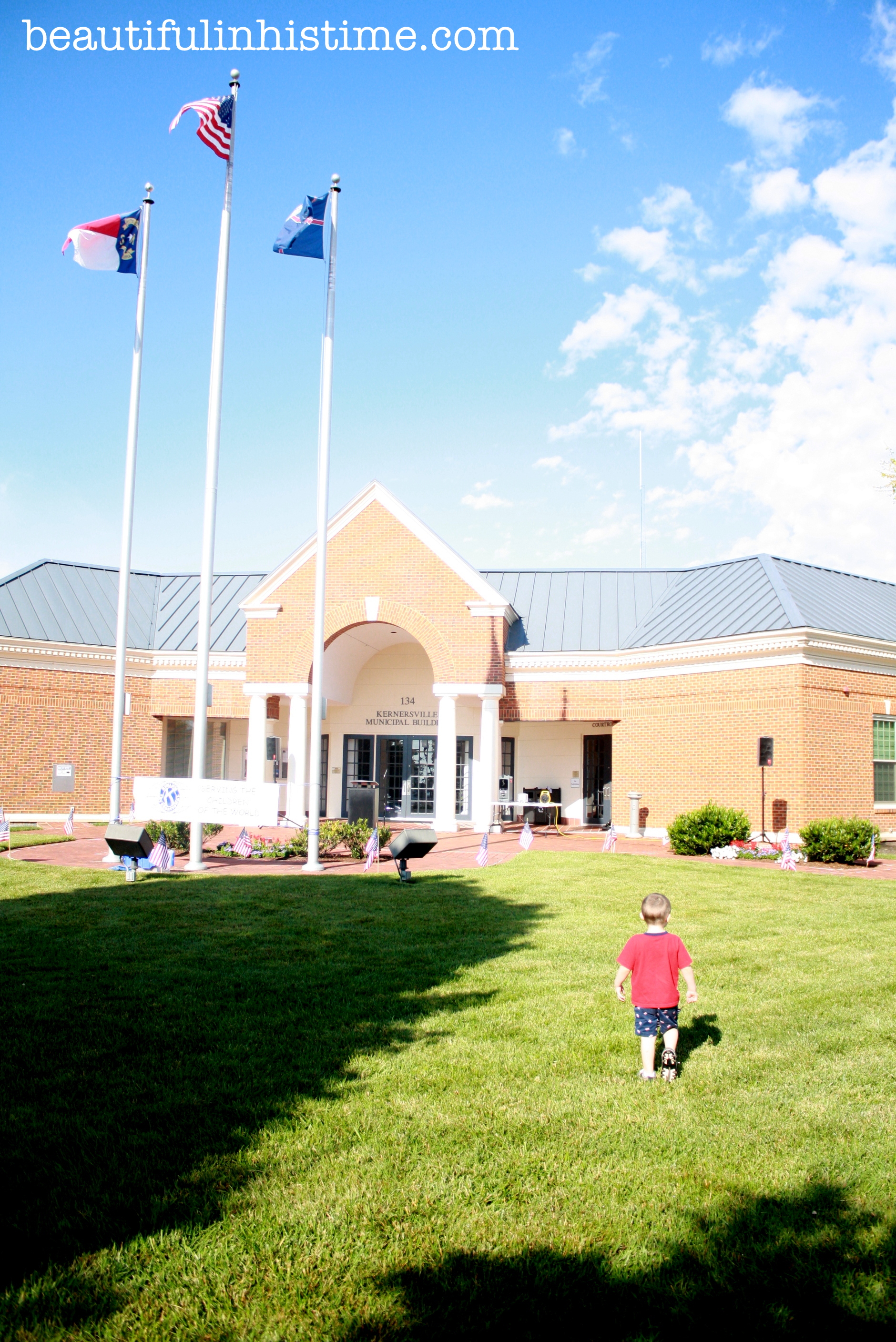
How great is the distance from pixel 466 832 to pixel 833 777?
820 cm

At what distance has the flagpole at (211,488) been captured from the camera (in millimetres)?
15164

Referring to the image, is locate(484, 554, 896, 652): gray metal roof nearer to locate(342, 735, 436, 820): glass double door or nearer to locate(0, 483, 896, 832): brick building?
locate(0, 483, 896, 832): brick building

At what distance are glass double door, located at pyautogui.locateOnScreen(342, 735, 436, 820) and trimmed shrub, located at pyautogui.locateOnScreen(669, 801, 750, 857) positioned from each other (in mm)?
8645

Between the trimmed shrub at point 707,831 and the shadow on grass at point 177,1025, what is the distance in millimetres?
8075

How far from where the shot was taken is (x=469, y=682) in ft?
73.8

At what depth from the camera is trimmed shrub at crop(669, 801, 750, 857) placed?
19.0m

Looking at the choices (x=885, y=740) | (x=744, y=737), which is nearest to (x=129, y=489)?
(x=744, y=737)

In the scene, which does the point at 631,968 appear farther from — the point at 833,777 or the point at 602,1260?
the point at 833,777

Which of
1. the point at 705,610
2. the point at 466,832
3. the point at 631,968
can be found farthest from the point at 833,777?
the point at 631,968

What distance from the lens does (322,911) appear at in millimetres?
11398

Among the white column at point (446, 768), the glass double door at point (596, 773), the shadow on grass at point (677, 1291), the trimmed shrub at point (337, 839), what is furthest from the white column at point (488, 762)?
the shadow on grass at point (677, 1291)

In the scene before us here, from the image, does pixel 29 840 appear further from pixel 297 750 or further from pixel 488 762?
pixel 488 762

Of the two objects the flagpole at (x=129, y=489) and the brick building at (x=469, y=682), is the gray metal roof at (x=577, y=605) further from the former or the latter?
the flagpole at (x=129, y=489)

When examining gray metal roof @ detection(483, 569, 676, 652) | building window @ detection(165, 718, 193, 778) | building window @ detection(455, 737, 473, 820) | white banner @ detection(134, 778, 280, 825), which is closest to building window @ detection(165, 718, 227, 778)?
building window @ detection(165, 718, 193, 778)
